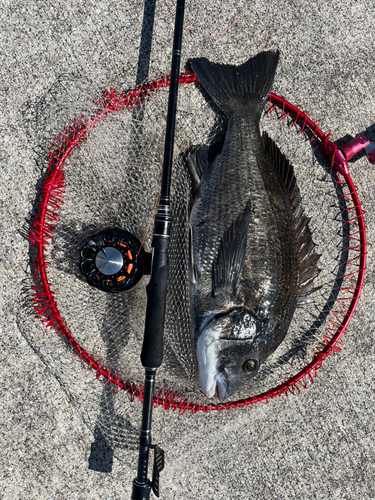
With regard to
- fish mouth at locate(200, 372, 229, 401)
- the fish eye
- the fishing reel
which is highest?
the fishing reel

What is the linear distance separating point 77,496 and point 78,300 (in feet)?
3.51

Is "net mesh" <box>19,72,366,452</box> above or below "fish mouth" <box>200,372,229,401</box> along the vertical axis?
above

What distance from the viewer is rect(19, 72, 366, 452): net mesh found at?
182cm

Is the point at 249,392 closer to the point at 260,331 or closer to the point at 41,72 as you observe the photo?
the point at 260,331

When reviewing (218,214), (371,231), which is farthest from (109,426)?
(371,231)

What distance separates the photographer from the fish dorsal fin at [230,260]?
5.38ft

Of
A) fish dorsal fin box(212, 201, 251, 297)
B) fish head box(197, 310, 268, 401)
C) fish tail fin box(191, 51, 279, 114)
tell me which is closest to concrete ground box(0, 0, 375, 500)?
fish tail fin box(191, 51, 279, 114)

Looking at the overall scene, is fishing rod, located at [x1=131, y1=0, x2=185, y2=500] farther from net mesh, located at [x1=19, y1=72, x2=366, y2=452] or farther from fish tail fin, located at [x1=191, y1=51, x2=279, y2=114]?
fish tail fin, located at [x1=191, y1=51, x2=279, y2=114]

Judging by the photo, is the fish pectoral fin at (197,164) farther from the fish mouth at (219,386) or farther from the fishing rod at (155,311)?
the fish mouth at (219,386)

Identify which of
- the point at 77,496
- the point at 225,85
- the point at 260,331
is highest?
the point at 225,85

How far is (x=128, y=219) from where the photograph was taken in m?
1.87

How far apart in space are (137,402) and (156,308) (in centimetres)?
70

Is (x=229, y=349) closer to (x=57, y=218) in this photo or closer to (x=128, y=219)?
(x=128, y=219)

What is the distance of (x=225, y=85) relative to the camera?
190cm
